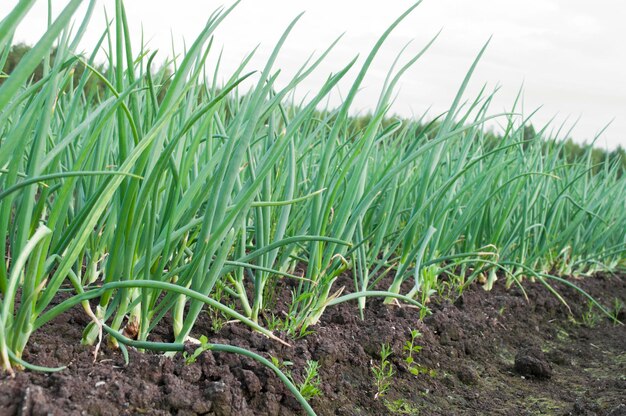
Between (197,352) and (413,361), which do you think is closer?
(197,352)

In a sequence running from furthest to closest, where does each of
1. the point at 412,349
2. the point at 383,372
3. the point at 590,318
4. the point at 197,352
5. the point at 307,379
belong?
the point at 590,318 < the point at 412,349 < the point at 383,372 < the point at 307,379 < the point at 197,352

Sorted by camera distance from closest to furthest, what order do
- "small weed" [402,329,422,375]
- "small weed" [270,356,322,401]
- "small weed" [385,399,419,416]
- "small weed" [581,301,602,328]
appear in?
"small weed" [270,356,322,401], "small weed" [385,399,419,416], "small weed" [402,329,422,375], "small weed" [581,301,602,328]

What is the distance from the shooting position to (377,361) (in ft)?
Result: 6.73

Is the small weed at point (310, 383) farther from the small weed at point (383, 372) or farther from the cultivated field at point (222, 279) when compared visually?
the small weed at point (383, 372)

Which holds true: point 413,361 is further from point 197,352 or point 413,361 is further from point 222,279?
point 197,352

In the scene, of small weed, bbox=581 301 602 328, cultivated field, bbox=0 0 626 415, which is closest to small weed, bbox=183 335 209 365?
cultivated field, bbox=0 0 626 415

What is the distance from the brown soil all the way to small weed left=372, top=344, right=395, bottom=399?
22 millimetres

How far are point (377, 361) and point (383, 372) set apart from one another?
4cm

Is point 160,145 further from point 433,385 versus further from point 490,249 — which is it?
point 490,249

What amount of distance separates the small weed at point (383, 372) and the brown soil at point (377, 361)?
0.07 feet

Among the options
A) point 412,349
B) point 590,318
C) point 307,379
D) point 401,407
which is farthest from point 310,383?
point 590,318

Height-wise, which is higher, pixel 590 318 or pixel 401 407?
pixel 590 318

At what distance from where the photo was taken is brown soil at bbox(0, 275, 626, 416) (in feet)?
4.45

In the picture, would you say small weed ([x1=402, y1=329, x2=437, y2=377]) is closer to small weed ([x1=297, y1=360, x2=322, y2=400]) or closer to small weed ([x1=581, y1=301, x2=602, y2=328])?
small weed ([x1=297, y1=360, x2=322, y2=400])
